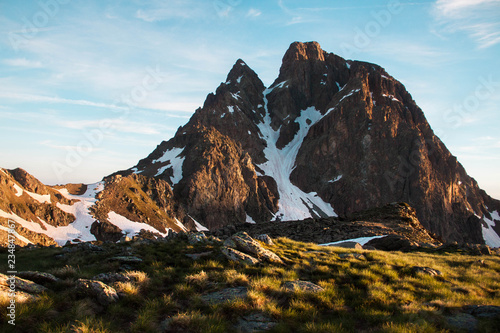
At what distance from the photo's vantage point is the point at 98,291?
8.39 metres

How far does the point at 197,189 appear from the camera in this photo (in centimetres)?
11788

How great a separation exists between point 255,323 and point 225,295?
1.70 meters

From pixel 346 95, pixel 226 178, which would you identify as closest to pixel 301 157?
pixel 346 95

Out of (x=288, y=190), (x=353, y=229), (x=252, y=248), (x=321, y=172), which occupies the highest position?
(x=321, y=172)

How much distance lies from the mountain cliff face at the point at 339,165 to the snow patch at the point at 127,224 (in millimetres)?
49601

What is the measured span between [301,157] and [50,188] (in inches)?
5521

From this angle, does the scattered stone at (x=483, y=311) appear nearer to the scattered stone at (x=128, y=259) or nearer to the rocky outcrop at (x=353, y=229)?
the scattered stone at (x=128, y=259)

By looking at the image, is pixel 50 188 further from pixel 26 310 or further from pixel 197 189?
pixel 26 310

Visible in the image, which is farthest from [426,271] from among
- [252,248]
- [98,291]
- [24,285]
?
[24,285]

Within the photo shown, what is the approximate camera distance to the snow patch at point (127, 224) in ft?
221

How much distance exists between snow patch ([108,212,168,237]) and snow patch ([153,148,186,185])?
159ft

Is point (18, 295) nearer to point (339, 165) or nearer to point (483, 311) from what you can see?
point (483, 311)

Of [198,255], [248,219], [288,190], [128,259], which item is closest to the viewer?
[128,259]

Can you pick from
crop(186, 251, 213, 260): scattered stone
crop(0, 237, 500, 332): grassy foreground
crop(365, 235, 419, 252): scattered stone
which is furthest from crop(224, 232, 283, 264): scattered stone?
crop(365, 235, 419, 252): scattered stone
